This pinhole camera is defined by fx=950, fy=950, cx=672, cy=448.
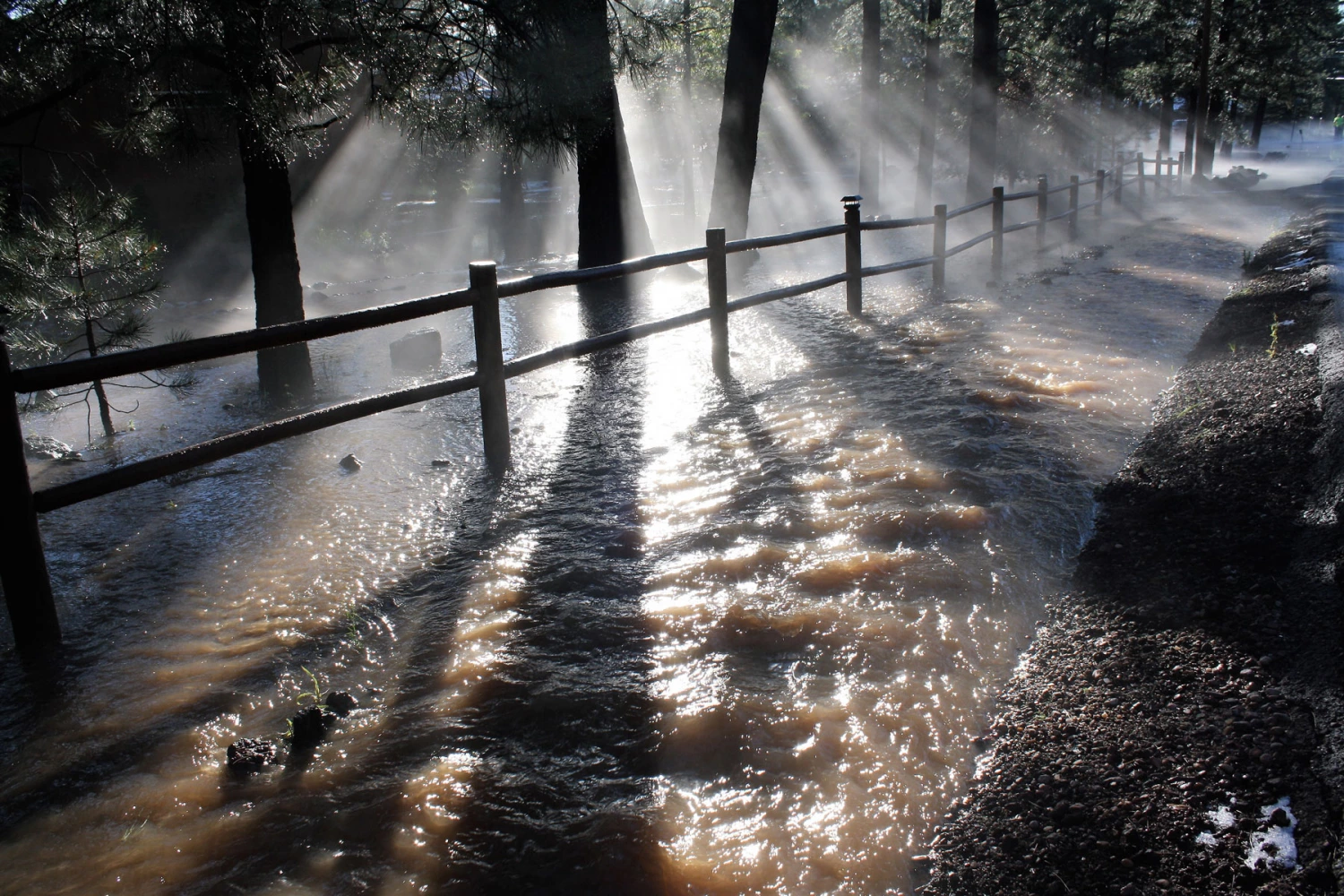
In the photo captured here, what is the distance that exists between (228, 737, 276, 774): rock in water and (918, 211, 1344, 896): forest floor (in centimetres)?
195

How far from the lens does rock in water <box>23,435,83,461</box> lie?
6.88m

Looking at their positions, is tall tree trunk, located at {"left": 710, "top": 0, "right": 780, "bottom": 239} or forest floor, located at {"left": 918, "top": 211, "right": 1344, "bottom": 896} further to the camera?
tall tree trunk, located at {"left": 710, "top": 0, "right": 780, "bottom": 239}

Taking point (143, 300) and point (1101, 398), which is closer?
point (1101, 398)

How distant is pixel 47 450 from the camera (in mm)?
6984

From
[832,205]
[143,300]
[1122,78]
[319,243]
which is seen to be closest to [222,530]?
[143,300]

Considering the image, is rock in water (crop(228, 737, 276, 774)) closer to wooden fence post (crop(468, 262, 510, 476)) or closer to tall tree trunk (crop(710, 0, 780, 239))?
wooden fence post (crop(468, 262, 510, 476))

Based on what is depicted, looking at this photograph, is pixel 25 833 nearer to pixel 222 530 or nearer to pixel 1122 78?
pixel 222 530

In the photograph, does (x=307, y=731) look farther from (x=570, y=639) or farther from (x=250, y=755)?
(x=570, y=639)

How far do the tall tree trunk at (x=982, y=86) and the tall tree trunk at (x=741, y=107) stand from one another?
9.80 metres

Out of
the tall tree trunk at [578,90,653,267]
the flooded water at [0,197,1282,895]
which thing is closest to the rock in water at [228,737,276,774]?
the flooded water at [0,197,1282,895]

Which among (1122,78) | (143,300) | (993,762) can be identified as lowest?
(993,762)

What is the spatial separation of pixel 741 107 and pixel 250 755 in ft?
37.6

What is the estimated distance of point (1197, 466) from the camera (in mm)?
4770

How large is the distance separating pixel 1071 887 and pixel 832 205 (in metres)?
33.9
